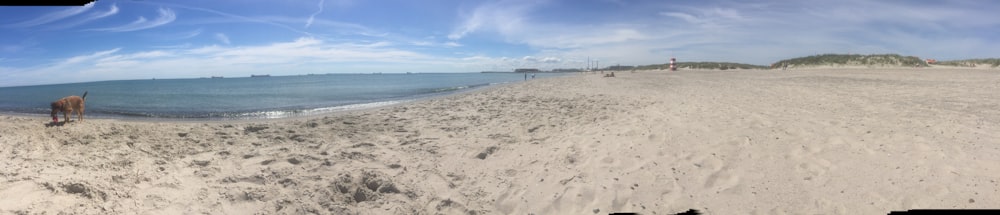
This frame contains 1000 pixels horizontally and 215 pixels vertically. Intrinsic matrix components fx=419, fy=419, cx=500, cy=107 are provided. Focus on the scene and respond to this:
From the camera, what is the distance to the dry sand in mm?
4312

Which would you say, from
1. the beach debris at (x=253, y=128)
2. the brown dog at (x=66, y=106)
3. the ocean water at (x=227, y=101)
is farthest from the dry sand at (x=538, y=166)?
the ocean water at (x=227, y=101)

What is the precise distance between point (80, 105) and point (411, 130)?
6407 mm

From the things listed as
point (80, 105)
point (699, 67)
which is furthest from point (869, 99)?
point (699, 67)

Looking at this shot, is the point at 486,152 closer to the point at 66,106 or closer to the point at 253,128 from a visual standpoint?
the point at 253,128

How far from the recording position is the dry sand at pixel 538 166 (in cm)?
431

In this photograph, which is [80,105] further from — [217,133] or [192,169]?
[192,169]

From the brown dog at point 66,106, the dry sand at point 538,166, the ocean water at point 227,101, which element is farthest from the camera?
the ocean water at point 227,101

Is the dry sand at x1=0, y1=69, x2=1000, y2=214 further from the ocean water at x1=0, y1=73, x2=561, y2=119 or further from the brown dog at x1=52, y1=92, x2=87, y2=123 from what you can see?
the ocean water at x1=0, y1=73, x2=561, y2=119

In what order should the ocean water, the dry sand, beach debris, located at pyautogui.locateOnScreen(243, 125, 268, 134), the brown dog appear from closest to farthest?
the dry sand, the brown dog, beach debris, located at pyautogui.locateOnScreen(243, 125, 268, 134), the ocean water

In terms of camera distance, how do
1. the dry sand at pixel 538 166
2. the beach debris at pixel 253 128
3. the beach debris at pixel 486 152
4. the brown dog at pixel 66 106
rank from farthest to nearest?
1. the beach debris at pixel 253 128
2. the brown dog at pixel 66 106
3. the beach debris at pixel 486 152
4. the dry sand at pixel 538 166

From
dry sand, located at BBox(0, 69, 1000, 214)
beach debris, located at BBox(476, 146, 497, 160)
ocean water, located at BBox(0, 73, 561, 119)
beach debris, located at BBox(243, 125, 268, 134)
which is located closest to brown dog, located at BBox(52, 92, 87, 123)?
dry sand, located at BBox(0, 69, 1000, 214)

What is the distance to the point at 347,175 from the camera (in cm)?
558

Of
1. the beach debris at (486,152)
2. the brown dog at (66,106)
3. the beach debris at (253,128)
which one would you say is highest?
the brown dog at (66,106)

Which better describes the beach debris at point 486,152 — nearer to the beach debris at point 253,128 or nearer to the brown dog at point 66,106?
the beach debris at point 253,128
